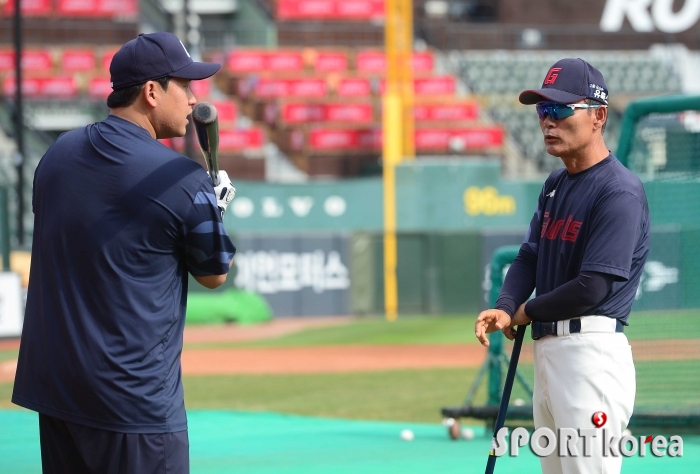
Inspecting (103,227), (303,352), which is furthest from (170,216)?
(303,352)

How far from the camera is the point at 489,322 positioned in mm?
3861

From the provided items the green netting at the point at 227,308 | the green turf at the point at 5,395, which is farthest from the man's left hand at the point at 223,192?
the green netting at the point at 227,308

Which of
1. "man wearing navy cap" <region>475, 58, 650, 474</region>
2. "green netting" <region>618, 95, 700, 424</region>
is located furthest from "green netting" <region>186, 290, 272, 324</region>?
"man wearing navy cap" <region>475, 58, 650, 474</region>

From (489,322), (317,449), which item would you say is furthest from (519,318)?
(317,449)

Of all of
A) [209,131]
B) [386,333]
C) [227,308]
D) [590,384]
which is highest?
[209,131]

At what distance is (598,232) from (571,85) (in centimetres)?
55

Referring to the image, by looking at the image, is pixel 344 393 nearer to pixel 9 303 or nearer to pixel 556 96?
pixel 9 303

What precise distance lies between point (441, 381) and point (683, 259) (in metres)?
3.53

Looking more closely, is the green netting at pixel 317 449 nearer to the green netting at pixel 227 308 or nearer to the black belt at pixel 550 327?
the black belt at pixel 550 327

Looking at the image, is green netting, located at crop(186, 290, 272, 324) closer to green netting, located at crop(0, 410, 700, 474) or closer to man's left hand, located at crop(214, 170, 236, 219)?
green netting, located at crop(0, 410, 700, 474)

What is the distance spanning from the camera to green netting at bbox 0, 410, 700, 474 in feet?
21.3

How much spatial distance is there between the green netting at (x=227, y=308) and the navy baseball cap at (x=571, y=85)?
1693cm

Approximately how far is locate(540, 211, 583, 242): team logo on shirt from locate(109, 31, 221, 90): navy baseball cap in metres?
1.35

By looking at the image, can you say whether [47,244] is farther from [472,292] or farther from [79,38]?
[79,38]
